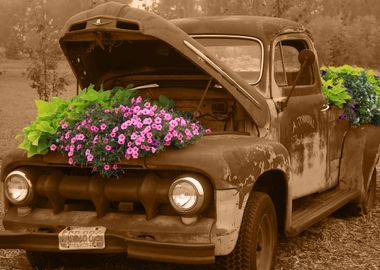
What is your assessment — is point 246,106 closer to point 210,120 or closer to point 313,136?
point 210,120

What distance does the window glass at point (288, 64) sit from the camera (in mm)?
5879

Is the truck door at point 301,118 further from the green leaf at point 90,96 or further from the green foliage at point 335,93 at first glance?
the green leaf at point 90,96

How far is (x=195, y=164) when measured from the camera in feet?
13.8

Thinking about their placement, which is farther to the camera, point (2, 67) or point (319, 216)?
point (2, 67)

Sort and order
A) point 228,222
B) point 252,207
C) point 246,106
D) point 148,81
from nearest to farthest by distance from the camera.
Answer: point 228,222 → point 252,207 → point 246,106 → point 148,81

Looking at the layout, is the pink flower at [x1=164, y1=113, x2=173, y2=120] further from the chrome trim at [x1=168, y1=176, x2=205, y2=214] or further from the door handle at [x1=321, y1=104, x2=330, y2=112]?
the door handle at [x1=321, y1=104, x2=330, y2=112]

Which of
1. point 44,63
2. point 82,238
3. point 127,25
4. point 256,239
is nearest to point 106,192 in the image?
point 82,238

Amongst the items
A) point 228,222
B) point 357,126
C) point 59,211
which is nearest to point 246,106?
point 228,222

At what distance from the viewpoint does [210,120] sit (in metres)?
5.50

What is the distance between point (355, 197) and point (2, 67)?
25018 mm

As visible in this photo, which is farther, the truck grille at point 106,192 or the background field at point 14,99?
the background field at point 14,99

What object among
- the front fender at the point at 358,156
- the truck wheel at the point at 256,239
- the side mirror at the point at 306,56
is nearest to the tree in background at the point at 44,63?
the front fender at the point at 358,156

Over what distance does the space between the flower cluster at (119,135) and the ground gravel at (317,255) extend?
3.72 ft

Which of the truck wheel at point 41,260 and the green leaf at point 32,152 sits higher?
the green leaf at point 32,152
